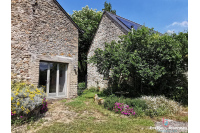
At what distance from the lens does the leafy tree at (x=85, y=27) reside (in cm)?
1659

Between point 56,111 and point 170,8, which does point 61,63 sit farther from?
point 170,8

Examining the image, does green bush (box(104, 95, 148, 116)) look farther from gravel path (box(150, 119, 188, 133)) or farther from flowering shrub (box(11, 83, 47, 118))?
flowering shrub (box(11, 83, 47, 118))

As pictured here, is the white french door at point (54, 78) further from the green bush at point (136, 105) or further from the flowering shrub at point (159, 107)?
the flowering shrub at point (159, 107)

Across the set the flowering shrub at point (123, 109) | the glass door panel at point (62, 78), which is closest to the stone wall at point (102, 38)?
the glass door panel at point (62, 78)

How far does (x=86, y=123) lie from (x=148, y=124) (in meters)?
2.26

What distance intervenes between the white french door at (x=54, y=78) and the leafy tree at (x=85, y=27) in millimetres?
7094

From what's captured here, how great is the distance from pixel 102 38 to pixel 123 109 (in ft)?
27.5

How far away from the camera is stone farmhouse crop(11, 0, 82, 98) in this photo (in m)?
6.79

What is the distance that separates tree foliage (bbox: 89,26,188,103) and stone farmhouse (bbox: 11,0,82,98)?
6.80 ft

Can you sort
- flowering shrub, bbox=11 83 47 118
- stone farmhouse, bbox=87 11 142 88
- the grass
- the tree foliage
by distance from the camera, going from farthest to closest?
stone farmhouse, bbox=87 11 142 88 < the tree foliage < flowering shrub, bbox=11 83 47 118 < the grass

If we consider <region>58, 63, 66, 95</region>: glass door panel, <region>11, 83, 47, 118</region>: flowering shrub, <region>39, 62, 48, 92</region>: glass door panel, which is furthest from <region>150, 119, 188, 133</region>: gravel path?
<region>39, 62, 48, 92</region>: glass door panel

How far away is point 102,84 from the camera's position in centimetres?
1212

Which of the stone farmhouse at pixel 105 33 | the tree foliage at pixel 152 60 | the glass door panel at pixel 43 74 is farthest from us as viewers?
the stone farmhouse at pixel 105 33

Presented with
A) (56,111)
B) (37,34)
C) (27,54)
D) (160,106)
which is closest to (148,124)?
(160,106)
